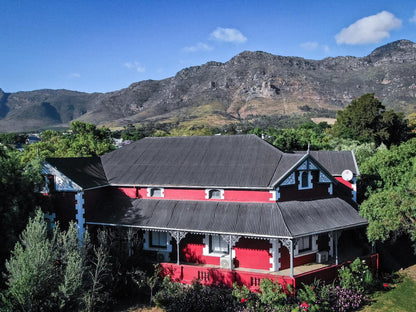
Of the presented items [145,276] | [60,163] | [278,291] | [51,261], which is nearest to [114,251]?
[145,276]

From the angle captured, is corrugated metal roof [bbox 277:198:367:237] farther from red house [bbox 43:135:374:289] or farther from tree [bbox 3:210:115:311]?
tree [bbox 3:210:115:311]

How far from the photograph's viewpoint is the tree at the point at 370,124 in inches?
2461

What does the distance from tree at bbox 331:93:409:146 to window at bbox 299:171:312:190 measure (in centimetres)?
4429

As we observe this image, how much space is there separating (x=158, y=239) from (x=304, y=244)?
9.71 meters

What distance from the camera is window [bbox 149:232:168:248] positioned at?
22.9m

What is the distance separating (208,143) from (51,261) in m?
13.9

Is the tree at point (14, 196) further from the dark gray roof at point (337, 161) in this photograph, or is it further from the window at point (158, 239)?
the dark gray roof at point (337, 161)

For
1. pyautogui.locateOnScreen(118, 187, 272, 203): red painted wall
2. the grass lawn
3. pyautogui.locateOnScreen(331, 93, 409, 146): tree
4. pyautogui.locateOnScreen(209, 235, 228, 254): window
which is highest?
pyautogui.locateOnScreen(331, 93, 409, 146): tree

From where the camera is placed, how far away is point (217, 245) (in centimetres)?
2177

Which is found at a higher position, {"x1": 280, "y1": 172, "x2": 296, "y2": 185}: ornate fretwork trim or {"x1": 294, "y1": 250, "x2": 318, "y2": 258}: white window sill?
{"x1": 280, "y1": 172, "x2": 296, "y2": 185}: ornate fretwork trim

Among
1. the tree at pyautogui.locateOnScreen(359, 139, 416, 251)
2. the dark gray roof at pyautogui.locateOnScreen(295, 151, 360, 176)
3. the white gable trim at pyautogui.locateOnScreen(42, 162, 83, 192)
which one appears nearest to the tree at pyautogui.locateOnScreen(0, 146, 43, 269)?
the white gable trim at pyautogui.locateOnScreen(42, 162, 83, 192)

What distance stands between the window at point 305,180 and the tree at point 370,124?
44.3m

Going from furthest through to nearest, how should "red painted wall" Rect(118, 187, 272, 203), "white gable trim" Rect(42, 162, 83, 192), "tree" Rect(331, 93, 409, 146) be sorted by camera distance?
"tree" Rect(331, 93, 409, 146) → "white gable trim" Rect(42, 162, 83, 192) → "red painted wall" Rect(118, 187, 272, 203)

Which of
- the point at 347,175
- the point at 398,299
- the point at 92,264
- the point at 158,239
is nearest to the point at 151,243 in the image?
the point at 158,239
